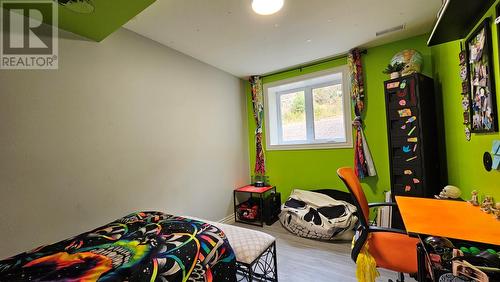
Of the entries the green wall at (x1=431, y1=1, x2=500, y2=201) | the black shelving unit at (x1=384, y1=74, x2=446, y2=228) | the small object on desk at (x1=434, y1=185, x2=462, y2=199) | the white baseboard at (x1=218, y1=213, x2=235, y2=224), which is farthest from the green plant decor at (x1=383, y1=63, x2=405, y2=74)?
the white baseboard at (x1=218, y1=213, x2=235, y2=224)

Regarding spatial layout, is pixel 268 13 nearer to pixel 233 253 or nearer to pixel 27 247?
pixel 233 253

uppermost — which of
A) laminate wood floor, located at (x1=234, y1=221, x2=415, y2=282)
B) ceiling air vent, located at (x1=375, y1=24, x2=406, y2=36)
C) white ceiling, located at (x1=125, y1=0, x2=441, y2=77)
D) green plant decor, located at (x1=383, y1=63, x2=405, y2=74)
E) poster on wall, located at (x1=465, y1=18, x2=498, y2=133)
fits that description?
ceiling air vent, located at (x1=375, y1=24, x2=406, y2=36)

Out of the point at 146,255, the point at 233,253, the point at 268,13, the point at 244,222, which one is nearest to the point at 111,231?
the point at 146,255

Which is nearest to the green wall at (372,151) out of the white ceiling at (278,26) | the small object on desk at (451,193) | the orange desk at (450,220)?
the white ceiling at (278,26)

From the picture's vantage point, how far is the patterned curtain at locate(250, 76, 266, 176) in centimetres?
346

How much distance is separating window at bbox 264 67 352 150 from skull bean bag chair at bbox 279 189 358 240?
78 cm

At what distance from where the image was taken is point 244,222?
3127mm

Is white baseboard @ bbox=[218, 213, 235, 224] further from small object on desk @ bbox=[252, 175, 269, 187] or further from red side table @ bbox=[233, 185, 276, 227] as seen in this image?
small object on desk @ bbox=[252, 175, 269, 187]

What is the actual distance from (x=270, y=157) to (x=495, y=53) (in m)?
2.71

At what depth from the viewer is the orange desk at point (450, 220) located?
92 centimetres

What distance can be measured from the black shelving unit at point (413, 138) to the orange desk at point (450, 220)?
26.1 inches

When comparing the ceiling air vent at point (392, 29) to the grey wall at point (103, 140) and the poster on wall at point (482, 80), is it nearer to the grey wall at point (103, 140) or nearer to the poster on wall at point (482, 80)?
the poster on wall at point (482, 80)

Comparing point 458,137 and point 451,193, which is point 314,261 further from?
point 458,137

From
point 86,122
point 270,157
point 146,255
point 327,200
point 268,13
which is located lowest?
point 327,200
